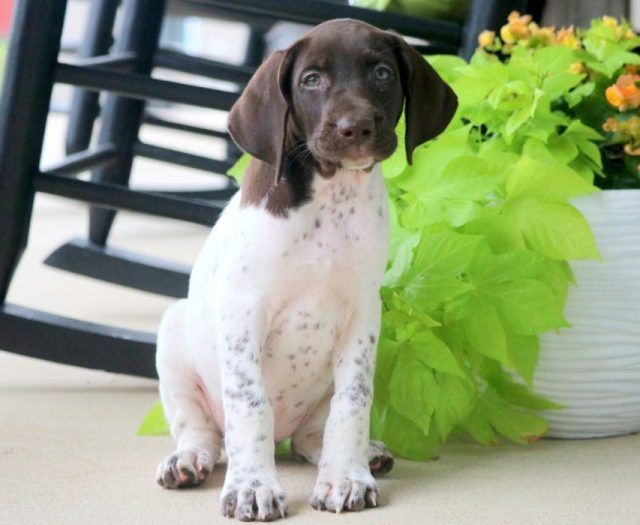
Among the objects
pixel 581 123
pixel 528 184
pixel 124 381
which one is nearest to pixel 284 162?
pixel 528 184

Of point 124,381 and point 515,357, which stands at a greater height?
point 515,357

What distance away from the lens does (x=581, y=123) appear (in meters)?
1.98

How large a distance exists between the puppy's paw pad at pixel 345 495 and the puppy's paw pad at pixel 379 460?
15cm

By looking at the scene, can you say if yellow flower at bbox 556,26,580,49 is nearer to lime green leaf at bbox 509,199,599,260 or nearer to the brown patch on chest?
lime green leaf at bbox 509,199,599,260

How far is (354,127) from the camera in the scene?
146cm

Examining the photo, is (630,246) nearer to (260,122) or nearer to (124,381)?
(260,122)

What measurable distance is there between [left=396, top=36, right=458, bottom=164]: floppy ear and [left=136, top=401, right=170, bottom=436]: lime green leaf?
669 millimetres

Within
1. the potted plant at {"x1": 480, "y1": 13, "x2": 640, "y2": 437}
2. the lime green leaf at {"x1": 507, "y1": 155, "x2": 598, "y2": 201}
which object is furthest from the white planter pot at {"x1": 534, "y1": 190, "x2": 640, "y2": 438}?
the lime green leaf at {"x1": 507, "y1": 155, "x2": 598, "y2": 201}

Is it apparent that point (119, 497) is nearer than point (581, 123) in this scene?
Yes

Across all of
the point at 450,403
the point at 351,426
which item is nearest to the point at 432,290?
the point at 450,403

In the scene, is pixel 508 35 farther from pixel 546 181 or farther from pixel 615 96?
pixel 546 181

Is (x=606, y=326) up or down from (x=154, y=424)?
up

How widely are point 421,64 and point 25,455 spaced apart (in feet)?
2.84

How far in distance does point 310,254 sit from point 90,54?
165cm
